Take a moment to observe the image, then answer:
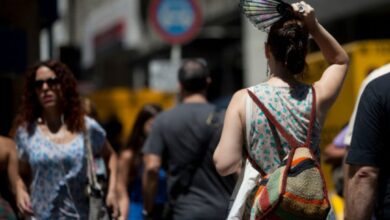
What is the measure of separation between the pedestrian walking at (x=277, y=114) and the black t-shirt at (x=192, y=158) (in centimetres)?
226

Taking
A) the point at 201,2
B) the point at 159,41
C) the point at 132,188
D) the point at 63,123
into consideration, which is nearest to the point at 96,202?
the point at 63,123

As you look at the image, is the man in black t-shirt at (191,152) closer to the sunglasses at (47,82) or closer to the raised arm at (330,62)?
the sunglasses at (47,82)

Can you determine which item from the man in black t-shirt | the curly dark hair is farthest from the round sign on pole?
the curly dark hair

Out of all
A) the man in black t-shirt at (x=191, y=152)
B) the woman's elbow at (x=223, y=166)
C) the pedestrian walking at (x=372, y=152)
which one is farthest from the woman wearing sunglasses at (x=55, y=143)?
the pedestrian walking at (x=372, y=152)

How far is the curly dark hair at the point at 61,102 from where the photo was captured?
6859 millimetres

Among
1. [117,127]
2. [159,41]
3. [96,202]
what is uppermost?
[96,202]

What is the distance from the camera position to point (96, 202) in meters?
6.63

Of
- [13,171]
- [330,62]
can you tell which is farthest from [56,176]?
[330,62]

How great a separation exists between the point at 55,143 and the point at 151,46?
3113 cm

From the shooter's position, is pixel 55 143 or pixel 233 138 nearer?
pixel 233 138

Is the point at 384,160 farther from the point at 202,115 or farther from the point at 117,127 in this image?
the point at 117,127

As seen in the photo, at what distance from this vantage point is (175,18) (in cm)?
1603

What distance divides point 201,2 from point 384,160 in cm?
2701

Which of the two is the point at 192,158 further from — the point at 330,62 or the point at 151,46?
the point at 151,46
